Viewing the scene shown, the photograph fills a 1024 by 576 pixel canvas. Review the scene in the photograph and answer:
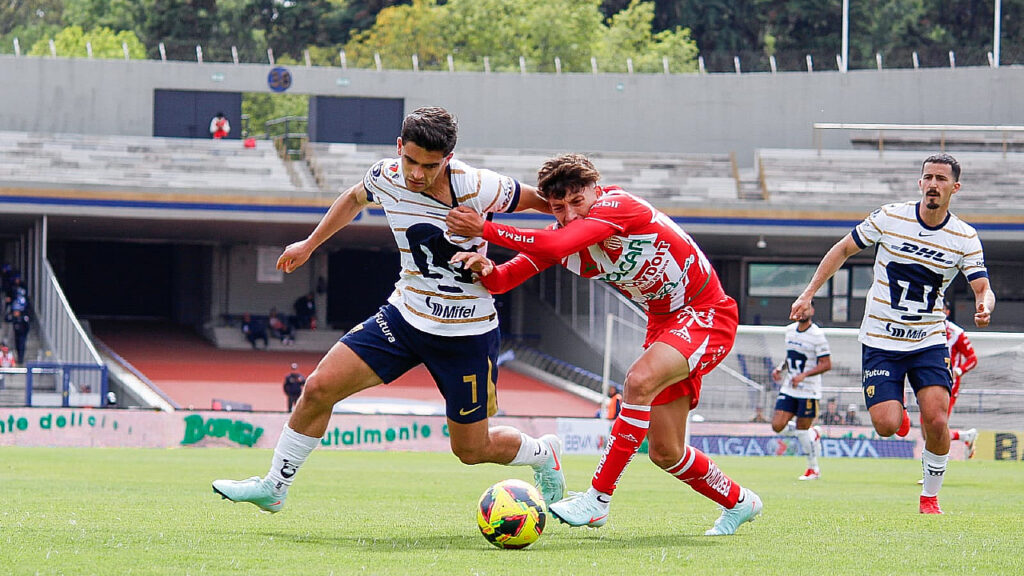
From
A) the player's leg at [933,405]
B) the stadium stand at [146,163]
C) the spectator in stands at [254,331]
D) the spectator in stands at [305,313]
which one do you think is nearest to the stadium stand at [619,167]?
the stadium stand at [146,163]

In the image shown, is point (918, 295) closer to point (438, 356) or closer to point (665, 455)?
point (665, 455)

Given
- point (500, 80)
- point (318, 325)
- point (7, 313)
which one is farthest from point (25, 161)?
point (500, 80)

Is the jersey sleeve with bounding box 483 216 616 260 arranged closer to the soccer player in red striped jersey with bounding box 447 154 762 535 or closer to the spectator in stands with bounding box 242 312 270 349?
the soccer player in red striped jersey with bounding box 447 154 762 535

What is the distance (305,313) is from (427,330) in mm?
36109

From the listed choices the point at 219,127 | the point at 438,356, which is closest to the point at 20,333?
the point at 219,127

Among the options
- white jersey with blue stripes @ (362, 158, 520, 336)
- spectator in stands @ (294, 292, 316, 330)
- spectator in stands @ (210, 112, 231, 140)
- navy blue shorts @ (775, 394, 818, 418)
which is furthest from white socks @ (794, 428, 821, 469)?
spectator in stands @ (210, 112, 231, 140)

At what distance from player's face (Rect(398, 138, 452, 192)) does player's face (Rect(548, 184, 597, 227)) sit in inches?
25.9

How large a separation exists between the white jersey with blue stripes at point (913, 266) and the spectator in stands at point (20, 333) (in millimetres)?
28363

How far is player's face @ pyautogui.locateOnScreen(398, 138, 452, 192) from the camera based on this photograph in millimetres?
6969

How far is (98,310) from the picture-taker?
159ft

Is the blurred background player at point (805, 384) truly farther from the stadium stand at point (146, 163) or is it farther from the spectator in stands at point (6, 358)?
the spectator in stands at point (6, 358)

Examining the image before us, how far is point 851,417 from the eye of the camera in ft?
86.0

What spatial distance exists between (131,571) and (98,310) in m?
44.7

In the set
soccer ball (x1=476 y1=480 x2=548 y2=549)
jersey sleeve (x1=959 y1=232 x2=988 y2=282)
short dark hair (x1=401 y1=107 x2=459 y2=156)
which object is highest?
short dark hair (x1=401 y1=107 x2=459 y2=156)
